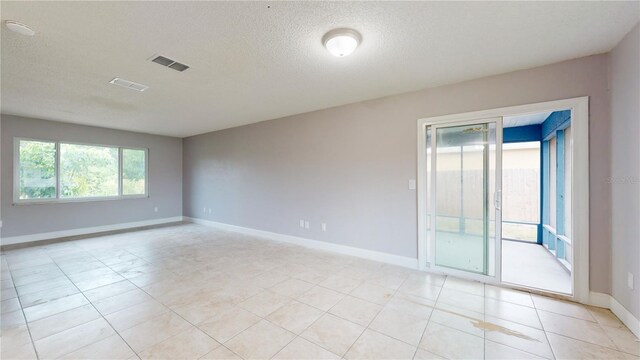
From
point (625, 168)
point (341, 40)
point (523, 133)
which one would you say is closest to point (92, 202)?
point (341, 40)

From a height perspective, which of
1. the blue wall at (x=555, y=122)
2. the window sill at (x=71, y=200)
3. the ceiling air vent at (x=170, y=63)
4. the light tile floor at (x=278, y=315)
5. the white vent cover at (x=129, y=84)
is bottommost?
the light tile floor at (x=278, y=315)

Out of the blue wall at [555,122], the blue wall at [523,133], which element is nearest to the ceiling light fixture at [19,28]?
the blue wall at [555,122]

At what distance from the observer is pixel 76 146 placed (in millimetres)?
5652

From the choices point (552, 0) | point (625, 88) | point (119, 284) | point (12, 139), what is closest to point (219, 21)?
point (552, 0)

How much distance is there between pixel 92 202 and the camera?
19.2 ft

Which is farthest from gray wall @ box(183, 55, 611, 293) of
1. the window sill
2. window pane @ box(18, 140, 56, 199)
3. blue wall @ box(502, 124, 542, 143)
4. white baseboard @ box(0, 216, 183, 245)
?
window pane @ box(18, 140, 56, 199)

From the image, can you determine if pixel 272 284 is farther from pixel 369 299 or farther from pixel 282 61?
pixel 282 61

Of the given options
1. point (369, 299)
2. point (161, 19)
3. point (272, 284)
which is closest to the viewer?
point (161, 19)

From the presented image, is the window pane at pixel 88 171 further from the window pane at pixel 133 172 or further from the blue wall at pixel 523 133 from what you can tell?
the blue wall at pixel 523 133

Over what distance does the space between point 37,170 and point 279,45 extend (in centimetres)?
639

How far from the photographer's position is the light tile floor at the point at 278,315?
6.12 feet

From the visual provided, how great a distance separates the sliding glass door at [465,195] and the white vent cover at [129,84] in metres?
4.06

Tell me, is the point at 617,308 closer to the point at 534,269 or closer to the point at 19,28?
the point at 534,269

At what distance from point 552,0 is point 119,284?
5.06 m
